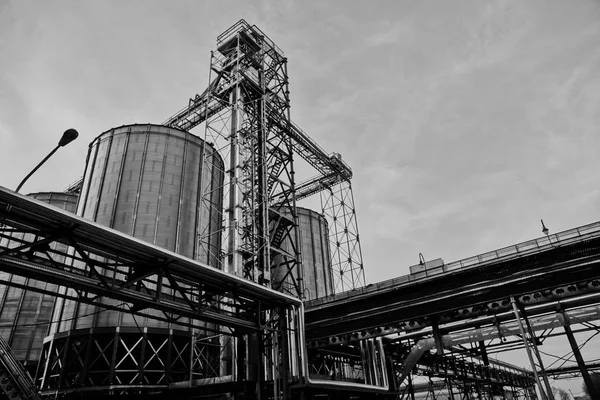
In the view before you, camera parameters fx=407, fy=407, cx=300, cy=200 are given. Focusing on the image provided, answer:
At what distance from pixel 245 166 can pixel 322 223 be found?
2187 centimetres

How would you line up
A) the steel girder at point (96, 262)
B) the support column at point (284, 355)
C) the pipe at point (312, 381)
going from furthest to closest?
the support column at point (284, 355) < the pipe at point (312, 381) < the steel girder at point (96, 262)

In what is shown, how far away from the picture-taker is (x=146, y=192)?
29.3 m

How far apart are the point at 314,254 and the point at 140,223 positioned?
69.4 feet

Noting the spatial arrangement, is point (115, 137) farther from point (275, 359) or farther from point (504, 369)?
point (504, 369)

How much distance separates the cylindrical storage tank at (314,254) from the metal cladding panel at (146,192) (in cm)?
1209

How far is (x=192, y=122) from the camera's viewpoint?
143 feet

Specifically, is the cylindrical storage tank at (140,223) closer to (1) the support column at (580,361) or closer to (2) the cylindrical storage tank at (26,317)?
(2) the cylindrical storage tank at (26,317)

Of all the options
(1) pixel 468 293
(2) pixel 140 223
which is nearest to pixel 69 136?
(1) pixel 468 293

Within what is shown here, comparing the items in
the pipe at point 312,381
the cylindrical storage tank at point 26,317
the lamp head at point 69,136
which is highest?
the cylindrical storage tank at point 26,317

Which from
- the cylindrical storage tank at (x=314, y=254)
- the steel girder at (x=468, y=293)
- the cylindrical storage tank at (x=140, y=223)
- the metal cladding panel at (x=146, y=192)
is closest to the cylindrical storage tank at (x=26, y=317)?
the metal cladding panel at (x=146, y=192)

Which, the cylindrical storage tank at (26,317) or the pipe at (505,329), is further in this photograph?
the cylindrical storage tank at (26,317)

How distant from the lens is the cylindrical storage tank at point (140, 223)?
2464 centimetres

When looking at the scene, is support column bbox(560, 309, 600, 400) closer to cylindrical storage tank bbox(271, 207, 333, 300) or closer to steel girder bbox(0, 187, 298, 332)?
steel girder bbox(0, 187, 298, 332)

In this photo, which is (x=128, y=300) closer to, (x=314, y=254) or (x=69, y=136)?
(x=69, y=136)
